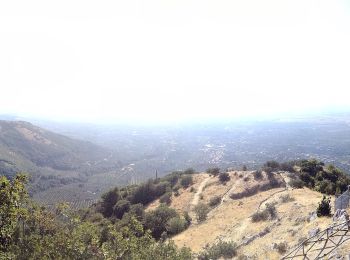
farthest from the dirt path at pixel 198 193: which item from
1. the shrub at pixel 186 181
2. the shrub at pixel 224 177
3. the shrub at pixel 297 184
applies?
the shrub at pixel 297 184

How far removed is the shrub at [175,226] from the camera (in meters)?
43.9

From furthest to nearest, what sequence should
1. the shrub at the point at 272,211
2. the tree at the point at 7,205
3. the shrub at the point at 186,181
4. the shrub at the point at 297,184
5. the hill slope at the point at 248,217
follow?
the shrub at the point at 186,181 → the shrub at the point at 297,184 → the shrub at the point at 272,211 → the hill slope at the point at 248,217 → the tree at the point at 7,205

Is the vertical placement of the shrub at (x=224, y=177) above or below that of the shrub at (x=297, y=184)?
below

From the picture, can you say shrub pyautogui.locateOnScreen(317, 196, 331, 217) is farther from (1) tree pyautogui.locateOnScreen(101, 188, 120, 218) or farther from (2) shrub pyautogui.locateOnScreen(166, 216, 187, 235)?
(1) tree pyautogui.locateOnScreen(101, 188, 120, 218)

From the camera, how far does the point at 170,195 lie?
6188cm

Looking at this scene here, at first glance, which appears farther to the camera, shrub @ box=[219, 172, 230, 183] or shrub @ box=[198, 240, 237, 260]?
shrub @ box=[219, 172, 230, 183]


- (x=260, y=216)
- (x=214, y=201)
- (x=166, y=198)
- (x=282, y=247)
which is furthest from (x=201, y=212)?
(x=282, y=247)

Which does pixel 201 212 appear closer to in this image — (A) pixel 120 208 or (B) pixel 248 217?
(B) pixel 248 217

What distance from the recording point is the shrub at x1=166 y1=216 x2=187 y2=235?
43875 millimetres

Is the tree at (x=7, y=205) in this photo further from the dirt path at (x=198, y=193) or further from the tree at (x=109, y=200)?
the tree at (x=109, y=200)

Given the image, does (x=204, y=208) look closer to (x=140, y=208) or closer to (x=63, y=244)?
(x=140, y=208)

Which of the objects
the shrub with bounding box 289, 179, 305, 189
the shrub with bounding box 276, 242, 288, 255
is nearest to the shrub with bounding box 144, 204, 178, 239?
the shrub with bounding box 289, 179, 305, 189

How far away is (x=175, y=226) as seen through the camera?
44062mm

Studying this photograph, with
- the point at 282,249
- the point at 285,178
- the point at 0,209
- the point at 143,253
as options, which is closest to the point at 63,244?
the point at 143,253
